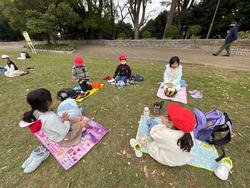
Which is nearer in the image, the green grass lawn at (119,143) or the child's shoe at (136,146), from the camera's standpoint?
the green grass lawn at (119,143)

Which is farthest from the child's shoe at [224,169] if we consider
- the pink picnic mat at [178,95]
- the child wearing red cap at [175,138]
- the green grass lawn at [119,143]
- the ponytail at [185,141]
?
the pink picnic mat at [178,95]

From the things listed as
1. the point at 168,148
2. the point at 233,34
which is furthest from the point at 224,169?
the point at 233,34

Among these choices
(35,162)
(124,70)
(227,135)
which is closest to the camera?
(35,162)

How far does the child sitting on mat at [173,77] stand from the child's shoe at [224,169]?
1.87 metres

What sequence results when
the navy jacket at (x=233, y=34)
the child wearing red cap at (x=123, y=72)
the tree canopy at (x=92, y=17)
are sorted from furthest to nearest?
the tree canopy at (x=92, y=17) → the navy jacket at (x=233, y=34) → the child wearing red cap at (x=123, y=72)

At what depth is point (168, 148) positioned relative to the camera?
166 cm

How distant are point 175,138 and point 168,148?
0.67ft

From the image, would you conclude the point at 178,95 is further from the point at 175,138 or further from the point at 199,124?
the point at 175,138

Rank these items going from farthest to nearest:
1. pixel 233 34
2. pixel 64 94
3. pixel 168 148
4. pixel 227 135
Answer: pixel 233 34, pixel 64 94, pixel 227 135, pixel 168 148

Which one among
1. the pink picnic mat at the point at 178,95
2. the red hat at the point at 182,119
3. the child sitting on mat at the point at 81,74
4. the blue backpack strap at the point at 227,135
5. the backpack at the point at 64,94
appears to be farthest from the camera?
the child sitting on mat at the point at 81,74

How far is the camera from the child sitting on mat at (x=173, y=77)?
3428 millimetres

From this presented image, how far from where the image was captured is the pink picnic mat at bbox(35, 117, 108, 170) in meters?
1.94

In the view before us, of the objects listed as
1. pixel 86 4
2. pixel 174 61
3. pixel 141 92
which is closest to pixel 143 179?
pixel 141 92

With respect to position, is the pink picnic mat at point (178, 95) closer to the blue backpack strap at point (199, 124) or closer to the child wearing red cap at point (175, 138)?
the blue backpack strap at point (199, 124)
